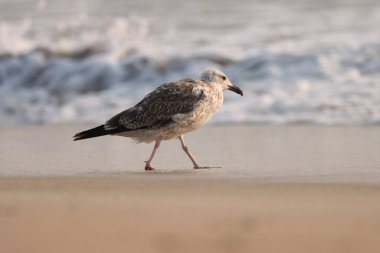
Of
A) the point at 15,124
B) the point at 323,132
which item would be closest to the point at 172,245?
the point at 323,132

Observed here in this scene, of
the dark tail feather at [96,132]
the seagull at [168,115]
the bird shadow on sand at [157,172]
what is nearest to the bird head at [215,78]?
the seagull at [168,115]

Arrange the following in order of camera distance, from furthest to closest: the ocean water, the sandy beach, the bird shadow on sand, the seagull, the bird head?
the ocean water
the bird head
the seagull
the bird shadow on sand
the sandy beach

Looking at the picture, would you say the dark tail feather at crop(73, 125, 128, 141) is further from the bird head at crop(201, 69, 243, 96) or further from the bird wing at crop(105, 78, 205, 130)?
the bird head at crop(201, 69, 243, 96)

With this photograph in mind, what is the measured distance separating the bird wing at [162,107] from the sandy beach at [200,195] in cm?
40

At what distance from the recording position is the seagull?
9.12 meters

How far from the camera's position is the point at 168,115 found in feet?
30.0

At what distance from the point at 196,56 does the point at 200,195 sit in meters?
9.97

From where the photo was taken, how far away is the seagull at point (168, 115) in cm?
912

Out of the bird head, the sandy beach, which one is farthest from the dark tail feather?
the bird head

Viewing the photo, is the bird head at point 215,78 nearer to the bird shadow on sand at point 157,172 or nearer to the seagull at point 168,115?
the seagull at point 168,115

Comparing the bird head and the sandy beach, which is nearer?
the sandy beach

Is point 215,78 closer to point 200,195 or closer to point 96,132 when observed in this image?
point 96,132

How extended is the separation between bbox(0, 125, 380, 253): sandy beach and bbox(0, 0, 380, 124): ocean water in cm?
203

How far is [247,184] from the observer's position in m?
7.38
